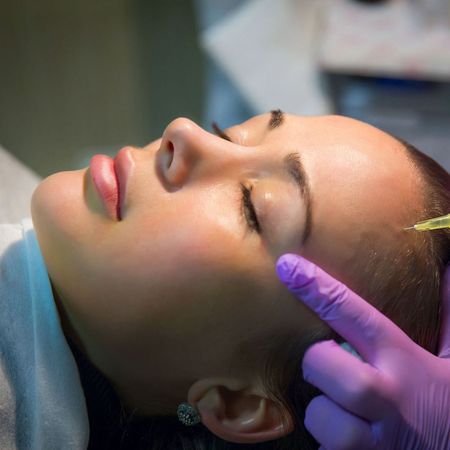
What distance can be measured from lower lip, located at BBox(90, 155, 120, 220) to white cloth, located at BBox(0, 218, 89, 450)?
0.15 metres

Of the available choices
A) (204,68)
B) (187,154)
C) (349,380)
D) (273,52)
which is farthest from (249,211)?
(204,68)

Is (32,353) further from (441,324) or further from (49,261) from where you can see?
(441,324)

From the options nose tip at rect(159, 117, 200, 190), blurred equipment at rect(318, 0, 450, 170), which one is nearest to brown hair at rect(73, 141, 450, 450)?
nose tip at rect(159, 117, 200, 190)

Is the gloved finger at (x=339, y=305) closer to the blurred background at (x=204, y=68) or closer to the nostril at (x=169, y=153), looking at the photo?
the nostril at (x=169, y=153)

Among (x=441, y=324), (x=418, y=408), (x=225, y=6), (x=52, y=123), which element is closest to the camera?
(x=418, y=408)

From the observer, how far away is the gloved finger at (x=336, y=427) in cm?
79

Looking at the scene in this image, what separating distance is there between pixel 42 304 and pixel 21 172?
1.62ft

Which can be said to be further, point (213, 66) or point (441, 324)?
point (213, 66)

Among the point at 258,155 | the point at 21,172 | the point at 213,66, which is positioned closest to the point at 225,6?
the point at 213,66

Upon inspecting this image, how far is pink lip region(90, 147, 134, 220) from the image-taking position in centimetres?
86

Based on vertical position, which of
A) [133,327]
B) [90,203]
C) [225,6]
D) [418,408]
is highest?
[225,6]

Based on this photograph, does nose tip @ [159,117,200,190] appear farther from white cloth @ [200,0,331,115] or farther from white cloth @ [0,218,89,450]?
white cloth @ [200,0,331,115]

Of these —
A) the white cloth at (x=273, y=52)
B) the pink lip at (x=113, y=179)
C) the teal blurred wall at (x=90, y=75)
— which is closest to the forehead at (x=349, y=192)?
the pink lip at (x=113, y=179)

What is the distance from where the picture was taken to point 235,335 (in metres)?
0.85
